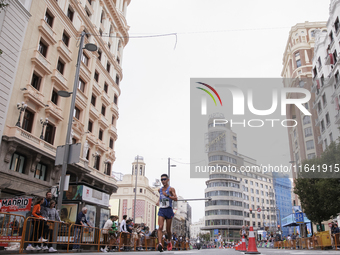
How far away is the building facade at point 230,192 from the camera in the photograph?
8644 cm

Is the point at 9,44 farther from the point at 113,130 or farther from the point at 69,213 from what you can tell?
the point at 113,130

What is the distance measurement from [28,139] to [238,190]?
268ft

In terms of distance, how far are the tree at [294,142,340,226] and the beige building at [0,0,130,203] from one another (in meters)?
17.2

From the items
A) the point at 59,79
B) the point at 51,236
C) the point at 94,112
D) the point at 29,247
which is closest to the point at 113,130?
the point at 94,112

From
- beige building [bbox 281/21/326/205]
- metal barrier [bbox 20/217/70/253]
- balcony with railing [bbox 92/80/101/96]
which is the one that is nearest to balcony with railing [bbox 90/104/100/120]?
balcony with railing [bbox 92/80/101/96]

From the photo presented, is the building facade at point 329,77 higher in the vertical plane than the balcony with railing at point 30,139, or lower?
higher

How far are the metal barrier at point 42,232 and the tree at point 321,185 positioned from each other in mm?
20609

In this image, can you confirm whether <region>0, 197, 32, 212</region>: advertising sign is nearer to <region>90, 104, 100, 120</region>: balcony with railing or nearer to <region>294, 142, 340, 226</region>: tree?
<region>90, 104, 100, 120</region>: balcony with railing

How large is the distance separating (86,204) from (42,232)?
946 centimetres

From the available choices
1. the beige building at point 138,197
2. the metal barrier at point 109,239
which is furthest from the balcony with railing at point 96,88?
the beige building at point 138,197

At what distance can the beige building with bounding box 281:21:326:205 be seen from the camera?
53125 mm

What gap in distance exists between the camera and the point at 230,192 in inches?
3531

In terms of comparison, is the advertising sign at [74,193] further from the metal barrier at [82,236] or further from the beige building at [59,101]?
the metal barrier at [82,236]

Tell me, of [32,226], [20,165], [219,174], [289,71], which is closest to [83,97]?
[20,165]
